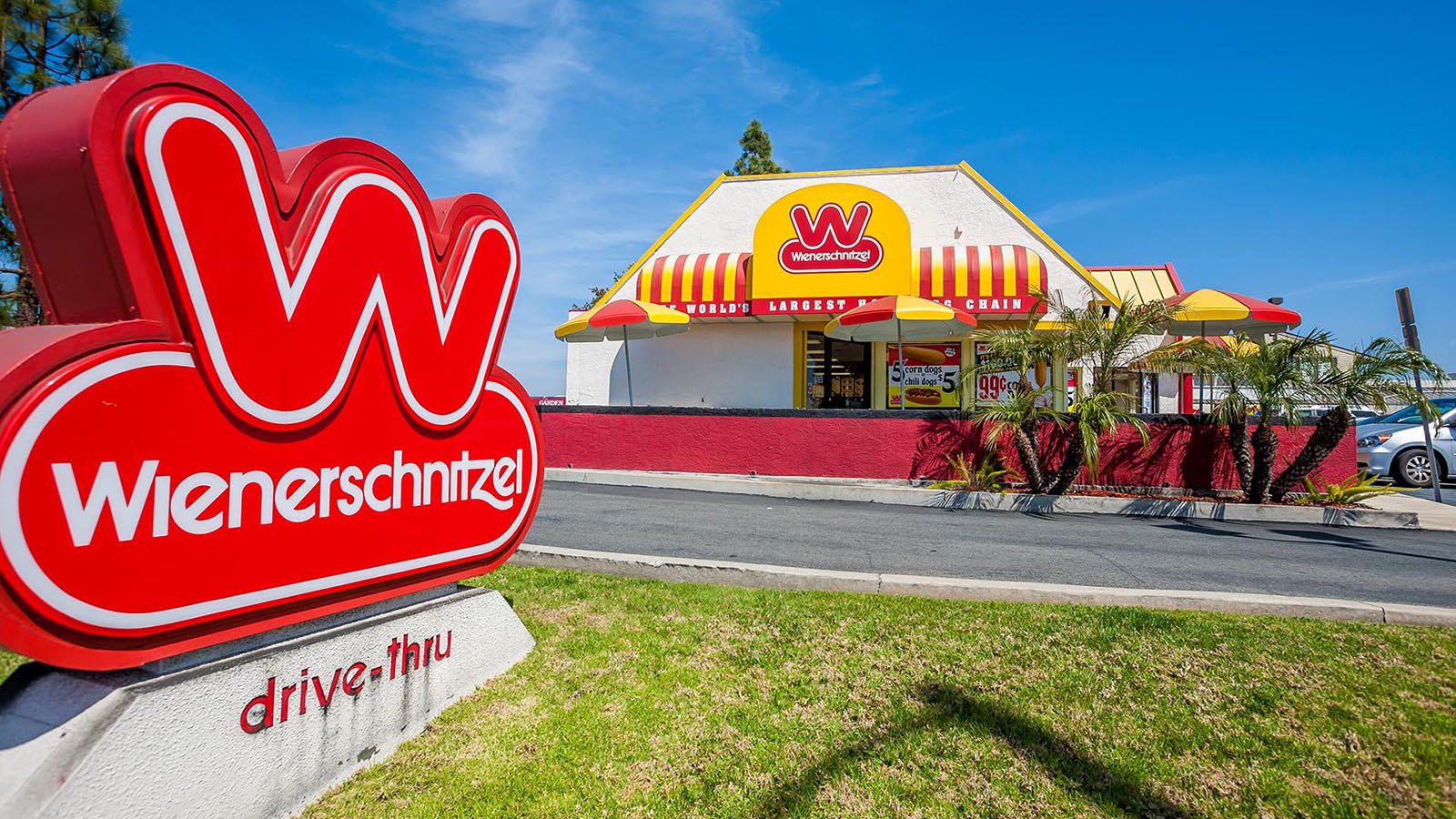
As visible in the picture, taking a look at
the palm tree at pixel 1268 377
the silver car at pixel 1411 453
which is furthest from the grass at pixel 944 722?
the silver car at pixel 1411 453

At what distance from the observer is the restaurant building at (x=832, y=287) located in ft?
48.5

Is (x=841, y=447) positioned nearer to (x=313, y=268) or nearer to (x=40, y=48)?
(x=313, y=268)

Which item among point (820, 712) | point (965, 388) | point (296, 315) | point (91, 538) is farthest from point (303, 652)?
point (965, 388)

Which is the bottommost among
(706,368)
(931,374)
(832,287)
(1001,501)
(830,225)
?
(1001,501)

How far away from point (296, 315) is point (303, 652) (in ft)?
4.66

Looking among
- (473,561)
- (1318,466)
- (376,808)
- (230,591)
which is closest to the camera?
(230,591)

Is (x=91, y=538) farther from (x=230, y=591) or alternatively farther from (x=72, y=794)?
(x=72, y=794)

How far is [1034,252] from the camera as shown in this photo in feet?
50.8

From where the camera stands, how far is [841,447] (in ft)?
40.2

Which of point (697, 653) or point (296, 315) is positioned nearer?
point (296, 315)

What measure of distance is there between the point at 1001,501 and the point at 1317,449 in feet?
14.7

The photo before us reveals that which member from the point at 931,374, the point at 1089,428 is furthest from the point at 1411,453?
the point at 931,374

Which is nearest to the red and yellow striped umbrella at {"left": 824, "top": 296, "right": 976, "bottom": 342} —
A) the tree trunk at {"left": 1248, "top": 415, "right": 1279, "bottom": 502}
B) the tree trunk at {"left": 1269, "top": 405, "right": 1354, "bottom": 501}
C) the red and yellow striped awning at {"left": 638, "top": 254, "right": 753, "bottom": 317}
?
the red and yellow striped awning at {"left": 638, "top": 254, "right": 753, "bottom": 317}

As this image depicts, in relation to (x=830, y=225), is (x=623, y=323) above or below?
below
